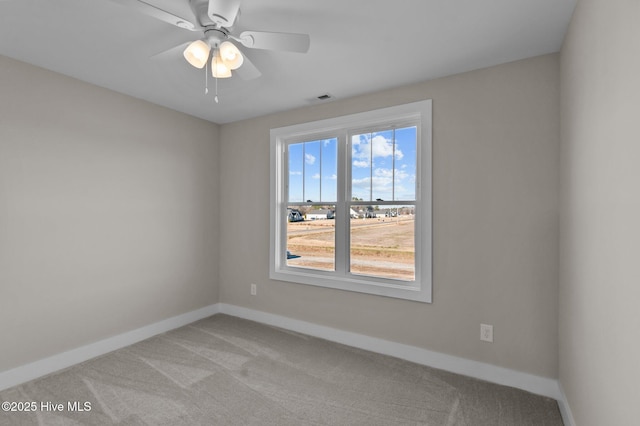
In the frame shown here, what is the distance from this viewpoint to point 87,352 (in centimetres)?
286

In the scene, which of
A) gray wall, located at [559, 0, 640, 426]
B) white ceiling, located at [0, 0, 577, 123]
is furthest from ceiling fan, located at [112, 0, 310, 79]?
gray wall, located at [559, 0, 640, 426]

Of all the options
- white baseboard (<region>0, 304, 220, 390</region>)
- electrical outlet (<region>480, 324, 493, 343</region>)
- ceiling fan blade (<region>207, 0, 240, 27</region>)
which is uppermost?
ceiling fan blade (<region>207, 0, 240, 27</region>)

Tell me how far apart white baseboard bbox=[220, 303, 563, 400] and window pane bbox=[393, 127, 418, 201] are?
140cm

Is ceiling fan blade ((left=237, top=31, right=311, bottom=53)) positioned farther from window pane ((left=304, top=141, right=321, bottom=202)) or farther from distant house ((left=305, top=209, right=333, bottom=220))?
distant house ((left=305, top=209, right=333, bottom=220))

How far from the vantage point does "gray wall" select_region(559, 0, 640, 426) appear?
3.59 feet

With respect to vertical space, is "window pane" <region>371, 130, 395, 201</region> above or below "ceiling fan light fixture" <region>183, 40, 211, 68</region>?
below

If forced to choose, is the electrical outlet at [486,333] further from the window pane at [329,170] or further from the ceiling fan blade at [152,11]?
the ceiling fan blade at [152,11]

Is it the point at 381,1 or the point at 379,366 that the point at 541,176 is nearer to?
the point at 381,1

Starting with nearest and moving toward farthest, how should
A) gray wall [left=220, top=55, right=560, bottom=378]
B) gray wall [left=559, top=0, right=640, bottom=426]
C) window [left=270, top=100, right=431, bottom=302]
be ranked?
1. gray wall [left=559, top=0, right=640, bottom=426]
2. gray wall [left=220, top=55, right=560, bottom=378]
3. window [left=270, top=100, right=431, bottom=302]

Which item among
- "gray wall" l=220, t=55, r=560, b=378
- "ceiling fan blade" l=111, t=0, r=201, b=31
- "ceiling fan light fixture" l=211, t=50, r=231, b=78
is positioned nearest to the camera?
"ceiling fan blade" l=111, t=0, r=201, b=31

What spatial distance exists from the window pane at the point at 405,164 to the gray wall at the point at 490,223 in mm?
261

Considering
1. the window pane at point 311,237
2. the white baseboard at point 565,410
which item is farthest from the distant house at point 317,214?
the white baseboard at point 565,410

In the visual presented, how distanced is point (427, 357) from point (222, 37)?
114 inches

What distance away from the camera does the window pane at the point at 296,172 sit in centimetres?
369
